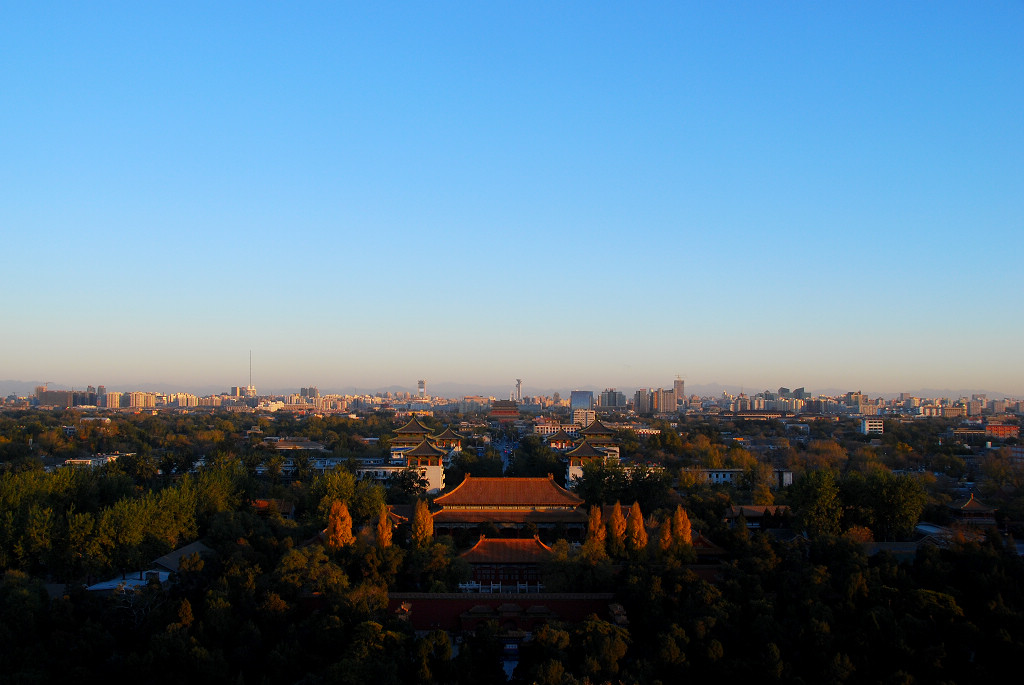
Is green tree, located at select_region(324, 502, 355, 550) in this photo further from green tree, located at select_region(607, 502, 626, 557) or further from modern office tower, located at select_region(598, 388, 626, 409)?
modern office tower, located at select_region(598, 388, 626, 409)

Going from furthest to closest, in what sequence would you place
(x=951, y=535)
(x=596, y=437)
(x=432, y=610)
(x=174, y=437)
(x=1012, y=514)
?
(x=174, y=437) < (x=596, y=437) < (x=1012, y=514) < (x=951, y=535) < (x=432, y=610)

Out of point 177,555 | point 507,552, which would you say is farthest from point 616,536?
point 177,555

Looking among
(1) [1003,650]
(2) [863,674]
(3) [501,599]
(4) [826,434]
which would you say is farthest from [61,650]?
(4) [826,434]

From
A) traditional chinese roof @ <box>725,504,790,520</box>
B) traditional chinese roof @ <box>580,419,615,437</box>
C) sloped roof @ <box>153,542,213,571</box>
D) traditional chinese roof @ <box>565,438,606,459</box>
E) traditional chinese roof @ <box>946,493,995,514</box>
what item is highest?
traditional chinese roof @ <box>580,419,615,437</box>

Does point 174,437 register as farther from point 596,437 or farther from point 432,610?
point 432,610

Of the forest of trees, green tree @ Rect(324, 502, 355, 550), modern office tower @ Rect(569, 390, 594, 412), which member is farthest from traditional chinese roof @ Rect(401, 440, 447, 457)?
modern office tower @ Rect(569, 390, 594, 412)

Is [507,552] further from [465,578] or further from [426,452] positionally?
[426,452]
